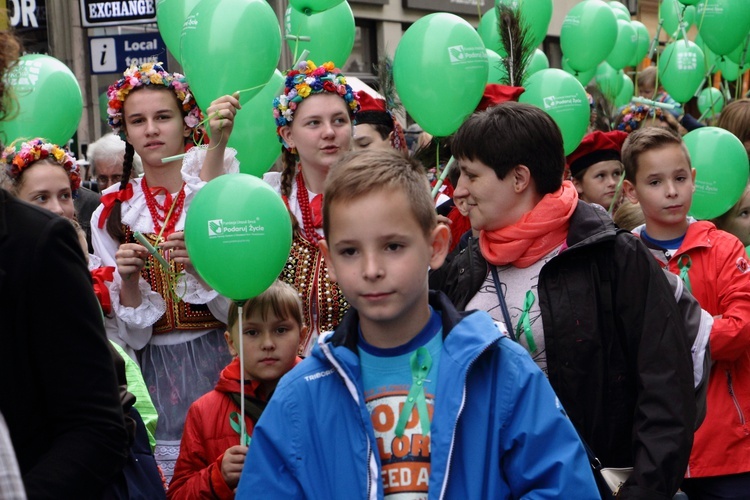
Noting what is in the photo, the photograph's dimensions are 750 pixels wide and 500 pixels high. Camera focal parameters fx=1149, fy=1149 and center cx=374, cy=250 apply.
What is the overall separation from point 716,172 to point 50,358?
4.27 meters

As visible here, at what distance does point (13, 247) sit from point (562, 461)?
1235 mm

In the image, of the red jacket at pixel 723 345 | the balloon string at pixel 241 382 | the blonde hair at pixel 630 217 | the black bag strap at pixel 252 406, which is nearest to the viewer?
the balloon string at pixel 241 382

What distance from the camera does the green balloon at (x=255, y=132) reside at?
5.00m

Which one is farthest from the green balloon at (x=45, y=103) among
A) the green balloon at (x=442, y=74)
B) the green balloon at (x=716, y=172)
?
the green balloon at (x=716, y=172)

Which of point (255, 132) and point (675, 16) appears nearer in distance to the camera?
point (255, 132)

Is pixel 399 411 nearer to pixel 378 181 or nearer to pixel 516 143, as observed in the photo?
pixel 378 181

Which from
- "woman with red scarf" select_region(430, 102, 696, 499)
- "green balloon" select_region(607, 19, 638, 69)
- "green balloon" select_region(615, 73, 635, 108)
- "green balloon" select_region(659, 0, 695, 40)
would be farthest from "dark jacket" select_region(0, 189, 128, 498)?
"green balloon" select_region(615, 73, 635, 108)

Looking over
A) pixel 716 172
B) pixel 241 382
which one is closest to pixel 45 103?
pixel 241 382

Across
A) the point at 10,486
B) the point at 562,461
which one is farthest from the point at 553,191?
Result: the point at 10,486

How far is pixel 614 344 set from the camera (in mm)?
3324

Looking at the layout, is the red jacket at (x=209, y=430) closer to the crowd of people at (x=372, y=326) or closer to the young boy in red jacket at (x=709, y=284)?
the crowd of people at (x=372, y=326)

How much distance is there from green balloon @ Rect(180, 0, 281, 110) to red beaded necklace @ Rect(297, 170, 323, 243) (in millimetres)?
404

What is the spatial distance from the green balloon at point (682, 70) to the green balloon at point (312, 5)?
479cm

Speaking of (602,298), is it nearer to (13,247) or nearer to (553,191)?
(553,191)
